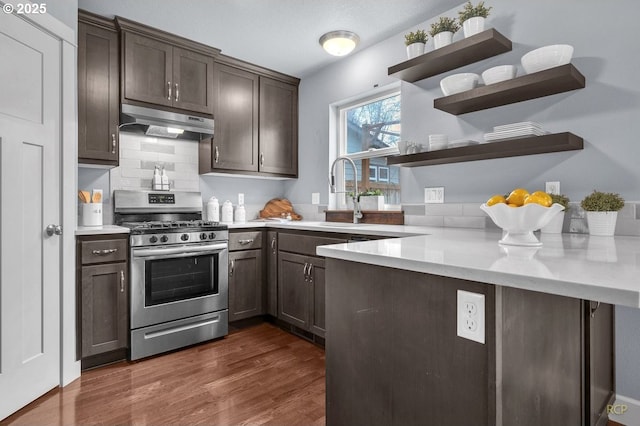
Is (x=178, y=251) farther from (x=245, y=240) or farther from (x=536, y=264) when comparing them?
(x=536, y=264)

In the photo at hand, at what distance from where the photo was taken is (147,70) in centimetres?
288

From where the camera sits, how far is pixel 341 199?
3.63 meters

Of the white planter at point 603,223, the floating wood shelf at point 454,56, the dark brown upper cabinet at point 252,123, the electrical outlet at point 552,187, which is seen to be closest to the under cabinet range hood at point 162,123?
the dark brown upper cabinet at point 252,123

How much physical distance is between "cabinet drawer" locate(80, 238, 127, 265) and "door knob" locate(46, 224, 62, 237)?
18 cm

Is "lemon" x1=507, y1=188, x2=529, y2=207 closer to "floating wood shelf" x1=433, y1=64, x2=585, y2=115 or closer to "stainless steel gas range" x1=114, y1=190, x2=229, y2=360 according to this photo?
"floating wood shelf" x1=433, y1=64, x2=585, y2=115

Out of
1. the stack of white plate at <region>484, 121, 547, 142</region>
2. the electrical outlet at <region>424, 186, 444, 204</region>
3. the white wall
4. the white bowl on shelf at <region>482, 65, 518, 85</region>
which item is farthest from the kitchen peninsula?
the electrical outlet at <region>424, 186, 444, 204</region>

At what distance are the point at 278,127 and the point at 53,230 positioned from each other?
2300 mm

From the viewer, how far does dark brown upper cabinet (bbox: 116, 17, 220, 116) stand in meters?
2.79

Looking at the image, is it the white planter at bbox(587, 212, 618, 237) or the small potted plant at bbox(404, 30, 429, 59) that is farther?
the small potted plant at bbox(404, 30, 429, 59)

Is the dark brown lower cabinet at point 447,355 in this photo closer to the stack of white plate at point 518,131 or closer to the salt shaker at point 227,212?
the stack of white plate at point 518,131

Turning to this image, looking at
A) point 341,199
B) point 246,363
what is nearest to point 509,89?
point 341,199

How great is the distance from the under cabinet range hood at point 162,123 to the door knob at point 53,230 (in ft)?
3.47

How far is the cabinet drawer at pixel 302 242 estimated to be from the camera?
2.59 metres

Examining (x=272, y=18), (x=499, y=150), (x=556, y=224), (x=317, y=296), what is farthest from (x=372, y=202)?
(x=272, y=18)
